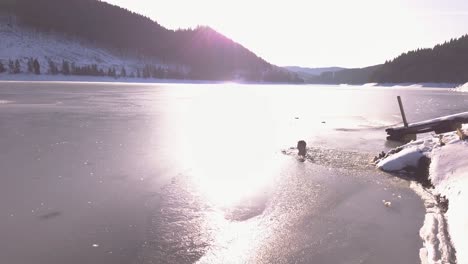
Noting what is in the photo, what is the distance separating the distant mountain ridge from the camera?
155 meters

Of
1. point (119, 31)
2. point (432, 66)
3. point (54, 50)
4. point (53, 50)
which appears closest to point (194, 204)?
point (432, 66)

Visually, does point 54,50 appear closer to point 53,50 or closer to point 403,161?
point 53,50

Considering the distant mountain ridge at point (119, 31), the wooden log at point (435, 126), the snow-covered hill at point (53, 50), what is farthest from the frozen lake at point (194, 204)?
the distant mountain ridge at point (119, 31)

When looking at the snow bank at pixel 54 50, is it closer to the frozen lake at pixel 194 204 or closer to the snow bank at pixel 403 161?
the frozen lake at pixel 194 204

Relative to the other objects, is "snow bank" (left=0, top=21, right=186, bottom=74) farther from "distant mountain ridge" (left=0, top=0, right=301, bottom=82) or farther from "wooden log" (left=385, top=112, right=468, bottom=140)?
"wooden log" (left=385, top=112, right=468, bottom=140)

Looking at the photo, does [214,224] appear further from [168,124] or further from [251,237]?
[168,124]

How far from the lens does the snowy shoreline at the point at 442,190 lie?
4941 mm

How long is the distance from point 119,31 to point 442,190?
19493 centimetres

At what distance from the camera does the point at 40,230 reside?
546cm

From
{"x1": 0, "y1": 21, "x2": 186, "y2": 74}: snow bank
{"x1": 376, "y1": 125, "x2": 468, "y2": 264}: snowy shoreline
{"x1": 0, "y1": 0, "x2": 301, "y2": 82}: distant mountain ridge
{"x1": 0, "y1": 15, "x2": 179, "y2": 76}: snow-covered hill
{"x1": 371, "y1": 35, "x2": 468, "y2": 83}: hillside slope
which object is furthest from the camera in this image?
{"x1": 0, "y1": 0, "x2": 301, "y2": 82}: distant mountain ridge

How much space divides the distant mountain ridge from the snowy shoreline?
158 m

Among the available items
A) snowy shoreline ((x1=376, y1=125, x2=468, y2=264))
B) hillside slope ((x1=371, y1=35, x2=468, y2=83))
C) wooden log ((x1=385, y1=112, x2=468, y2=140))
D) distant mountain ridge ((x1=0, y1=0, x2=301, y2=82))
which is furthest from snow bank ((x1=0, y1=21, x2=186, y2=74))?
snowy shoreline ((x1=376, y1=125, x2=468, y2=264))

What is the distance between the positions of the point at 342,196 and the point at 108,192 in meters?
5.60

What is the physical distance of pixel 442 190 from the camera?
24.2 ft
